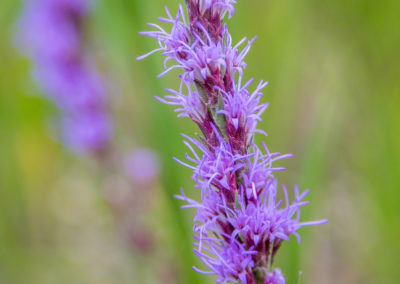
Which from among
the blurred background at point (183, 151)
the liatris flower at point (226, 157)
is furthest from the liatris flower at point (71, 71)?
the liatris flower at point (226, 157)

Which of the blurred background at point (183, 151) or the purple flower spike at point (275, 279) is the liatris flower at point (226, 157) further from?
the blurred background at point (183, 151)

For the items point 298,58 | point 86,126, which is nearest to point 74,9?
point 86,126

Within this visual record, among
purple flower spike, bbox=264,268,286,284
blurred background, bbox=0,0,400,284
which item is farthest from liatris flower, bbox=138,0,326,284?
blurred background, bbox=0,0,400,284

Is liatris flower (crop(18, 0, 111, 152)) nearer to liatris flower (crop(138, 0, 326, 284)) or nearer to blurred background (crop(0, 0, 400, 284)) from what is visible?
blurred background (crop(0, 0, 400, 284))

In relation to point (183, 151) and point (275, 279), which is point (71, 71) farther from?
point (275, 279)

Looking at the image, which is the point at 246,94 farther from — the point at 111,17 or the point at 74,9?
the point at 74,9

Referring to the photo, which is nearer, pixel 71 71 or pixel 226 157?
pixel 226 157

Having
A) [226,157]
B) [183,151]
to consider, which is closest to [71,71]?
[183,151]
